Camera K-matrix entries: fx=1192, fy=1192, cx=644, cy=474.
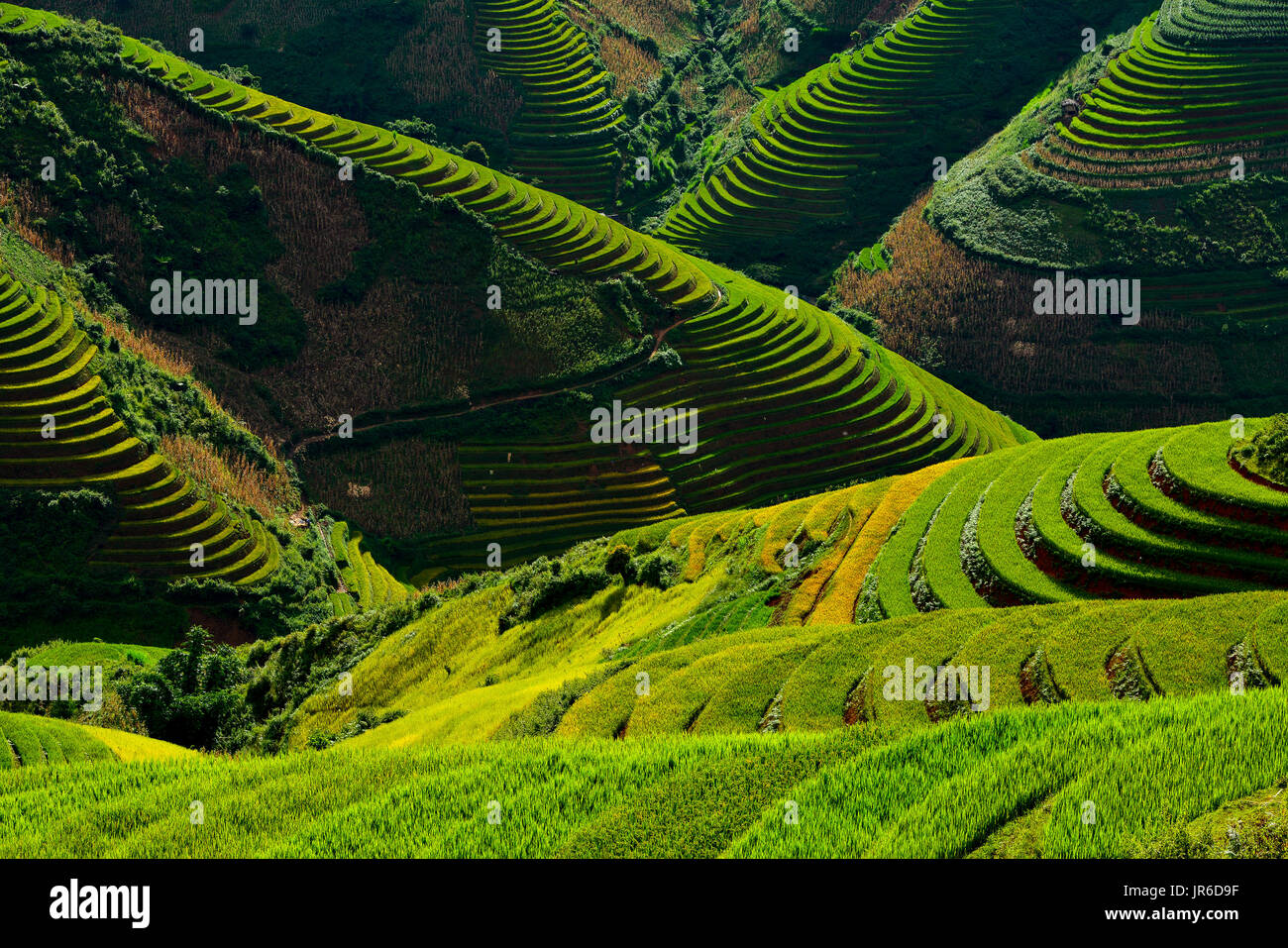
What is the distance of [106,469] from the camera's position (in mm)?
53062

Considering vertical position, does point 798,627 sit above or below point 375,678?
above

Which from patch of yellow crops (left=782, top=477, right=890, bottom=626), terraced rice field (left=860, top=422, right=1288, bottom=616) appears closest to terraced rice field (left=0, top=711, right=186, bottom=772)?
patch of yellow crops (left=782, top=477, right=890, bottom=626)

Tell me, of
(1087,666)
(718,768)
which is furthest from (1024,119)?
(718,768)

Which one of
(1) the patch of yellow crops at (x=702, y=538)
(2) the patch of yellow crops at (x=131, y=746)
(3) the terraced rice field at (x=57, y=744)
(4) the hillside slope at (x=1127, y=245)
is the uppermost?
(4) the hillside slope at (x=1127, y=245)

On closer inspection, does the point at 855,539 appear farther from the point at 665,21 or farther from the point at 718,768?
the point at 665,21

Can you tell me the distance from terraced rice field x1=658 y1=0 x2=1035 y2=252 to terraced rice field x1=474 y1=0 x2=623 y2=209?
923cm

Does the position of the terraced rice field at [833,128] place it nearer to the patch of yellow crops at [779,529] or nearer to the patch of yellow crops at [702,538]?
the patch of yellow crops at [702,538]

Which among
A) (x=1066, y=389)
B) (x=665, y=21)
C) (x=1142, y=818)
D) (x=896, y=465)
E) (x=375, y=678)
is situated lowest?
(x=375, y=678)

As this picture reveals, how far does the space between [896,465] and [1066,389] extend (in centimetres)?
1852

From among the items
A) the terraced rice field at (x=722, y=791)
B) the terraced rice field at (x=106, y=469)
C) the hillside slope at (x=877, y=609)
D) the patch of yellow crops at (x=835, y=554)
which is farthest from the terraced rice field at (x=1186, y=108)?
the terraced rice field at (x=722, y=791)

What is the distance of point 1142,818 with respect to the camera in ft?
38.8

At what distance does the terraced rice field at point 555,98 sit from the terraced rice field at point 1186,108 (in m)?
35.6

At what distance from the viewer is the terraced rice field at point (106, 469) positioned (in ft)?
171

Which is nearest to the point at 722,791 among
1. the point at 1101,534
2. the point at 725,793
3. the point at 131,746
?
the point at 725,793
